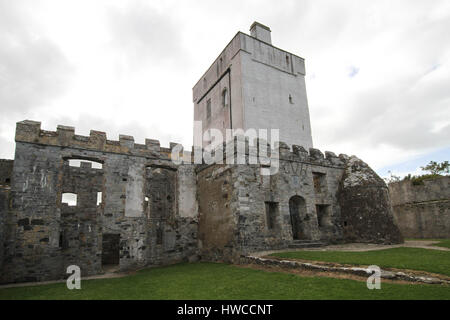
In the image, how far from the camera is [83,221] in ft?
41.3

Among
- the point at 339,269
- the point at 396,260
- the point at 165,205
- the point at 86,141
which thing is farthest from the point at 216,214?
the point at 396,260

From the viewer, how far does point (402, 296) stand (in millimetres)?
5238

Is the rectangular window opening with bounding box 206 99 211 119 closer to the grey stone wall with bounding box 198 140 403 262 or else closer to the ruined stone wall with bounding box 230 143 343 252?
the grey stone wall with bounding box 198 140 403 262

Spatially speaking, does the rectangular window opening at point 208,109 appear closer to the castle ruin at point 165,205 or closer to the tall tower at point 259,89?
the tall tower at point 259,89

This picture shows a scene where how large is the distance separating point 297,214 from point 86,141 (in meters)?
10.5

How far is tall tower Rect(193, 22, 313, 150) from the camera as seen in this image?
2036 centimetres

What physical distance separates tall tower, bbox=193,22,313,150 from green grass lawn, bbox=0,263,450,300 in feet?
40.7

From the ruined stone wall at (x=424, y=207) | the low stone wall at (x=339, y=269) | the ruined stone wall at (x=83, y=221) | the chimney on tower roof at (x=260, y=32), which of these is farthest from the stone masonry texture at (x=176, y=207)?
the chimney on tower roof at (x=260, y=32)

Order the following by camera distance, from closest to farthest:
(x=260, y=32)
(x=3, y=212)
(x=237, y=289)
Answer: (x=237, y=289), (x=3, y=212), (x=260, y=32)

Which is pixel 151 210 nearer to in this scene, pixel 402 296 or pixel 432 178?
pixel 402 296

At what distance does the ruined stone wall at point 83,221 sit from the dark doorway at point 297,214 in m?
4.88

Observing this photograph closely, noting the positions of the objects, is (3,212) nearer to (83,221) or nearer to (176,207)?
(83,221)
